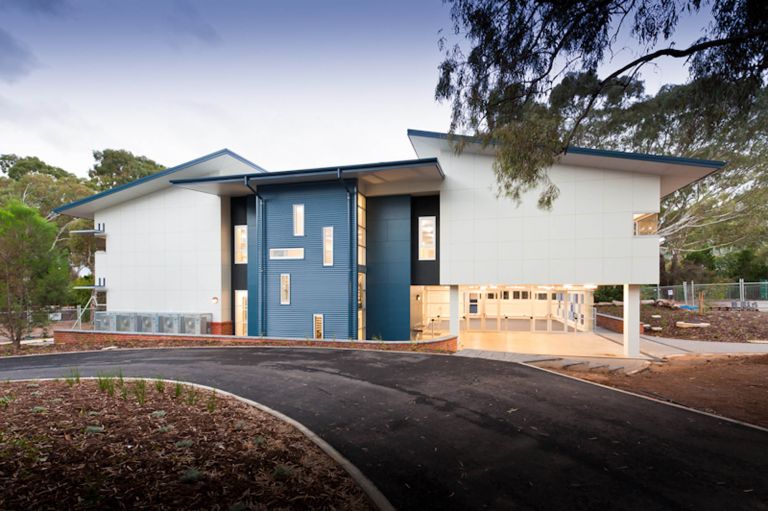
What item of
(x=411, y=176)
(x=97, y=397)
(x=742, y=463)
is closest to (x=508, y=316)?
(x=411, y=176)

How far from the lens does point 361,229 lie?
60.5ft

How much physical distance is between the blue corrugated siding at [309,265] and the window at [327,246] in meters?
0.21

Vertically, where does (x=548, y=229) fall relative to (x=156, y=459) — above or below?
above

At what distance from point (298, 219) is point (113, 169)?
34.6 m

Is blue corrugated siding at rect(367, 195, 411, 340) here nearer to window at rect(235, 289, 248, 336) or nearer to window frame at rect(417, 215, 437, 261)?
window frame at rect(417, 215, 437, 261)

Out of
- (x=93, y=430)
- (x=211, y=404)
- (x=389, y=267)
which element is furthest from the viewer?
(x=389, y=267)

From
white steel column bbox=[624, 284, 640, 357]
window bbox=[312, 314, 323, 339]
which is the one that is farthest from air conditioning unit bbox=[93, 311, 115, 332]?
white steel column bbox=[624, 284, 640, 357]

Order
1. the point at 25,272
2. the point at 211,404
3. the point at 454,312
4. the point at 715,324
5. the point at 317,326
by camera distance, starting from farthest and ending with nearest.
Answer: the point at 715,324
the point at 317,326
the point at 454,312
the point at 25,272
the point at 211,404

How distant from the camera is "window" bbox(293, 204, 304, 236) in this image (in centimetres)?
1852

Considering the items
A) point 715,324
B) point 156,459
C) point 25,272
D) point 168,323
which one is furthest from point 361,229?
point 715,324

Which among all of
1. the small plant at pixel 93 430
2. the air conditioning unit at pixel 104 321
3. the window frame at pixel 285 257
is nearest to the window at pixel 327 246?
the window frame at pixel 285 257

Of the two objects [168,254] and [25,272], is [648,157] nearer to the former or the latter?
[168,254]

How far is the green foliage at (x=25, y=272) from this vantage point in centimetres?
1599

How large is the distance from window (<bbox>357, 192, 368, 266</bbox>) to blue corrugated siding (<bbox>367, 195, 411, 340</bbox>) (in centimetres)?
28
